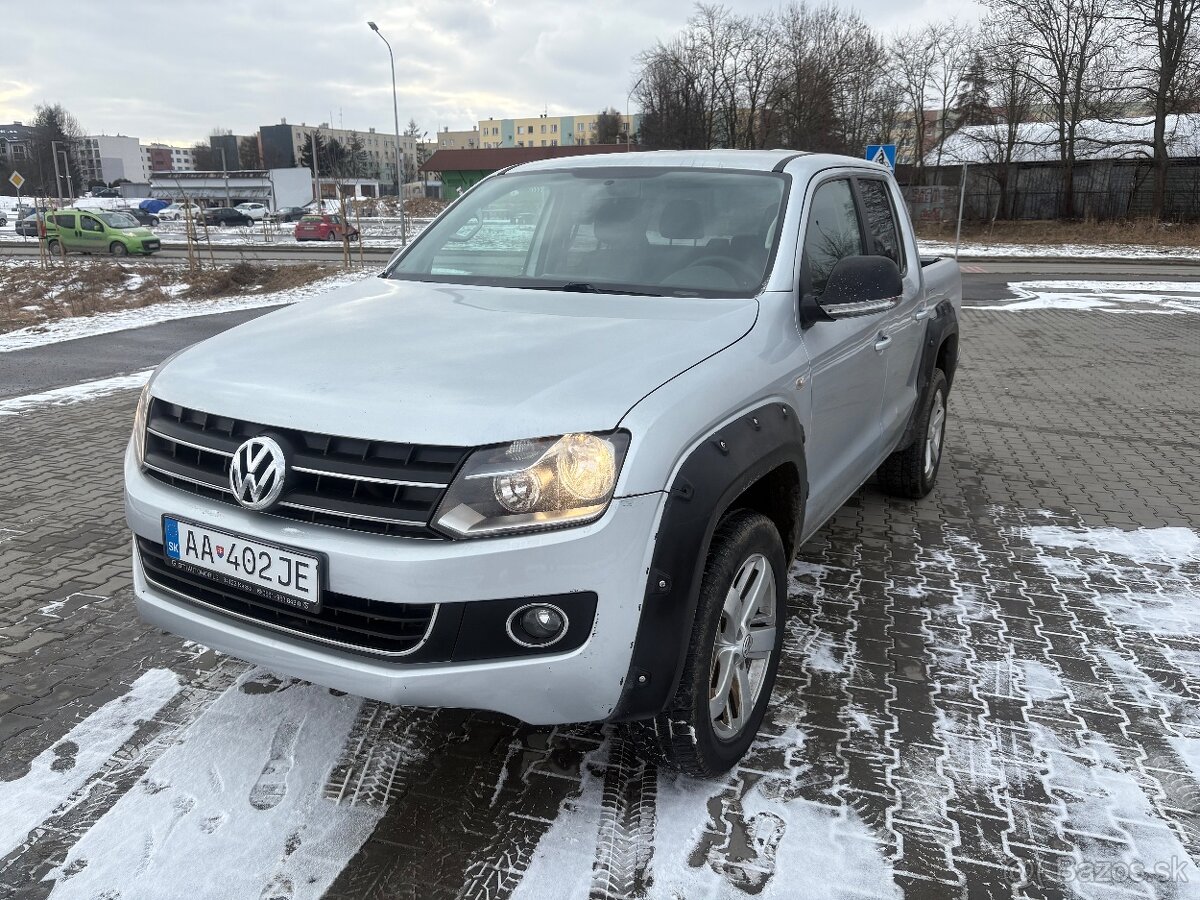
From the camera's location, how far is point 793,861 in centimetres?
243

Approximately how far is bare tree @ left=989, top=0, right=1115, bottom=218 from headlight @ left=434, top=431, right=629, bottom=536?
41.4m

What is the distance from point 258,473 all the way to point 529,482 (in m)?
0.72

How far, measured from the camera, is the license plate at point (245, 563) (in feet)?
7.51

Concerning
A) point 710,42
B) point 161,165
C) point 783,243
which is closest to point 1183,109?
point 710,42

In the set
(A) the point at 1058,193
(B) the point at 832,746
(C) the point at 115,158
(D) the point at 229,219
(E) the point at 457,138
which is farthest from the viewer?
(E) the point at 457,138

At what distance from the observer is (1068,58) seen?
3666 centimetres

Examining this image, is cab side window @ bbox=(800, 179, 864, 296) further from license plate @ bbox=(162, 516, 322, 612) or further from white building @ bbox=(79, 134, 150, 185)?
white building @ bbox=(79, 134, 150, 185)

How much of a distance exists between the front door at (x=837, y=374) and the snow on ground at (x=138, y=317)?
7.98 metres

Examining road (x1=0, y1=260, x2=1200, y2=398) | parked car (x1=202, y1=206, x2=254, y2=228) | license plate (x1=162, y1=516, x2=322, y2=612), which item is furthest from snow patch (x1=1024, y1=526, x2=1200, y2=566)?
parked car (x1=202, y1=206, x2=254, y2=228)

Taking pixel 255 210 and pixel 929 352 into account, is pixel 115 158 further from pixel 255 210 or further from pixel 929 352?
pixel 929 352

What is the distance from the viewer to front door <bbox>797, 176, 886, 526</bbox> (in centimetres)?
323

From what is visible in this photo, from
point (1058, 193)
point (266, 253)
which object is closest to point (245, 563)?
point (266, 253)

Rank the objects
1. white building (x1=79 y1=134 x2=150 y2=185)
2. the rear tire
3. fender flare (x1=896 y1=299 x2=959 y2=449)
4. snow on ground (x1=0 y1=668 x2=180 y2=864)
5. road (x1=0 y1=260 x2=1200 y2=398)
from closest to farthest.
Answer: snow on ground (x1=0 y1=668 x2=180 y2=864), fender flare (x1=896 y1=299 x2=959 y2=449), the rear tire, road (x1=0 y1=260 x2=1200 y2=398), white building (x1=79 y1=134 x2=150 y2=185)

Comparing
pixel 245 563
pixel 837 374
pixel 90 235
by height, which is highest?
pixel 90 235
